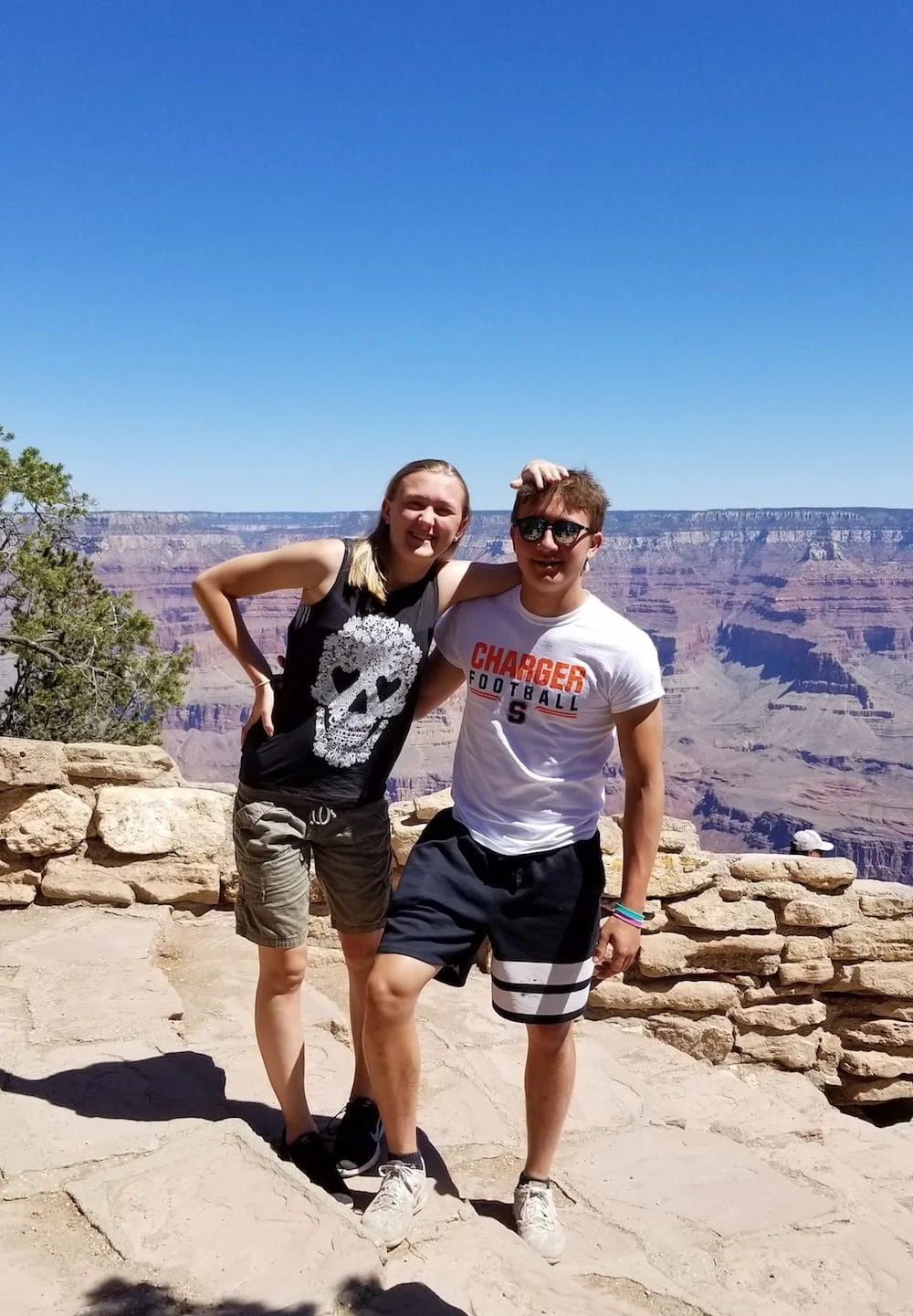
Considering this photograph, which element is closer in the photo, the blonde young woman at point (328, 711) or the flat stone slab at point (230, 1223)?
the flat stone slab at point (230, 1223)

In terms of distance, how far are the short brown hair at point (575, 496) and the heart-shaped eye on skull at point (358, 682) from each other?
430mm

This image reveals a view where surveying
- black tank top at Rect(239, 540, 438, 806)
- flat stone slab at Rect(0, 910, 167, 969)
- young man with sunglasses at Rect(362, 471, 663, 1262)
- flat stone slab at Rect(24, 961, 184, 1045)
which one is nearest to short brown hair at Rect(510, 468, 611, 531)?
young man with sunglasses at Rect(362, 471, 663, 1262)

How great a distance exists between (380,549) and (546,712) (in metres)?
0.58

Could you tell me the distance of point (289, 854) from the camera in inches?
103

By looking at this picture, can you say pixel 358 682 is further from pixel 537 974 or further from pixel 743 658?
pixel 743 658

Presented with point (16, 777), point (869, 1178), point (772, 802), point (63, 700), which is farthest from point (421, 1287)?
point (772, 802)

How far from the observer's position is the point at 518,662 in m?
2.50

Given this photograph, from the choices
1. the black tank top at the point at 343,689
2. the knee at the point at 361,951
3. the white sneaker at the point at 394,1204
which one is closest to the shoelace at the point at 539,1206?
the white sneaker at the point at 394,1204

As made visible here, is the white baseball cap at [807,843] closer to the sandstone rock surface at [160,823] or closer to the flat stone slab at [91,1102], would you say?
the sandstone rock surface at [160,823]

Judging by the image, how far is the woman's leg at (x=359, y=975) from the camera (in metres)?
2.80

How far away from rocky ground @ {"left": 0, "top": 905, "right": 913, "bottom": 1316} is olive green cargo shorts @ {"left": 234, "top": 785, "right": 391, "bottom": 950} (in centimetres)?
51

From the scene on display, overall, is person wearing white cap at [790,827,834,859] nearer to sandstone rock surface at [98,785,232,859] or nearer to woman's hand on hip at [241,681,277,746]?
sandstone rock surface at [98,785,232,859]

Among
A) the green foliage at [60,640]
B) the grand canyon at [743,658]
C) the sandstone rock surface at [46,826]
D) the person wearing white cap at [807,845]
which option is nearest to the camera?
the sandstone rock surface at [46,826]

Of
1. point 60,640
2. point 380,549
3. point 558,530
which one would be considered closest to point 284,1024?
point 380,549
